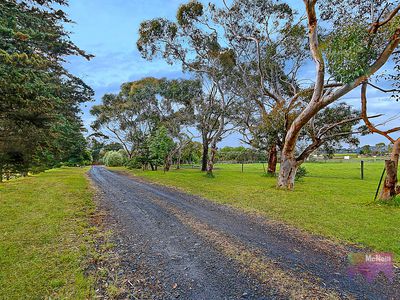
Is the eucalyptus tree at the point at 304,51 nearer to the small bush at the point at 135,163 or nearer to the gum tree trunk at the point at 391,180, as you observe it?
the gum tree trunk at the point at 391,180

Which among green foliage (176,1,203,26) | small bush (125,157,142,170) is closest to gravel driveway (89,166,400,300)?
green foliage (176,1,203,26)

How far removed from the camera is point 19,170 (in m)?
7.64

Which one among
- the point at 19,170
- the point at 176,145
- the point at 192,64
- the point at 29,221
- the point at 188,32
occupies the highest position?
the point at 188,32

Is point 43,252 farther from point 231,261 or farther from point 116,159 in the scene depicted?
point 116,159

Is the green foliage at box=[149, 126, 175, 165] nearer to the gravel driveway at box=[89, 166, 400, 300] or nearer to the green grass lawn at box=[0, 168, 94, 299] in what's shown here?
the green grass lawn at box=[0, 168, 94, 299]

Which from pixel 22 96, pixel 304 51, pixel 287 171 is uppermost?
pixel 304 51

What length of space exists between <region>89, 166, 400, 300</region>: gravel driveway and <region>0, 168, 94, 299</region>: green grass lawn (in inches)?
25.7

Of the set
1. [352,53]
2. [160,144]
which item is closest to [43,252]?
[352,53]

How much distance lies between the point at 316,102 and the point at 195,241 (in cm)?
757

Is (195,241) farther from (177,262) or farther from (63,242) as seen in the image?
(63,242)

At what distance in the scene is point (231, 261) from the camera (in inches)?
139

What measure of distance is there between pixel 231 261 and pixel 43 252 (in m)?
2.99

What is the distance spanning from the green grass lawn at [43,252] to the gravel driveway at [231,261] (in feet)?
2.14

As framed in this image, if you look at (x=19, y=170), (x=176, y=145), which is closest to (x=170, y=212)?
(x=19, y=170)
